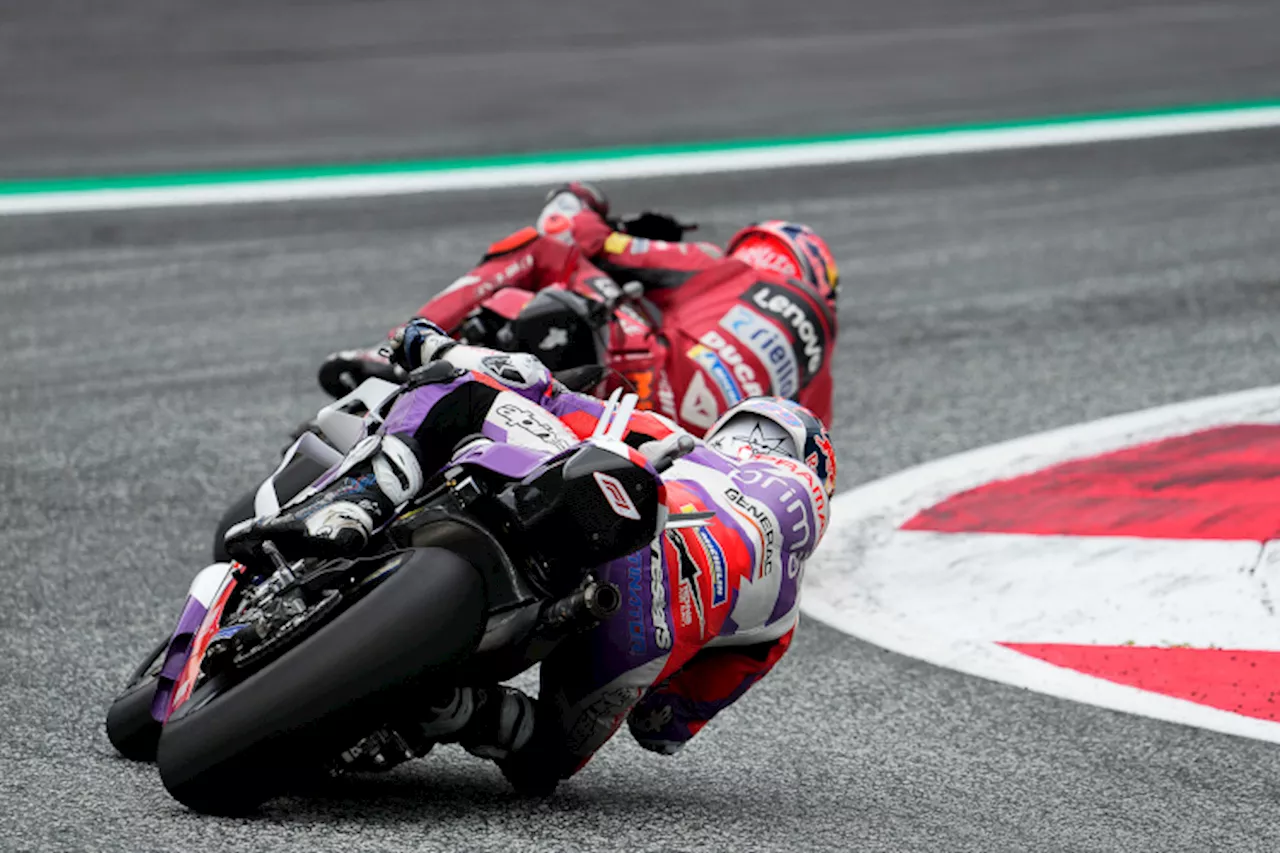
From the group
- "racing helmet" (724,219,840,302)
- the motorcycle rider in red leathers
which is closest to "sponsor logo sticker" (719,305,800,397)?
the motorcycle rider in red leathers

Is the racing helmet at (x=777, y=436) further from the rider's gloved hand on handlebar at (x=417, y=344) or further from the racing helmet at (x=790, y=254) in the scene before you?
the racing helmet at (x=790, y=254)

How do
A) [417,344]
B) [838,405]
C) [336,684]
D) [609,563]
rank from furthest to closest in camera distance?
[838,405] → [417,344] → [609,563] → [336,684]

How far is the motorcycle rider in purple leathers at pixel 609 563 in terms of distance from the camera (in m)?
3.64

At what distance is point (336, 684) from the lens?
3.32m

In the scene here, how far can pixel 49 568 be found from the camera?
19.6 ft

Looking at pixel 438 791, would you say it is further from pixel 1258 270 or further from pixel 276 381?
pixel 1258 270

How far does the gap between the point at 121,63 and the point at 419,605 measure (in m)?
11.7

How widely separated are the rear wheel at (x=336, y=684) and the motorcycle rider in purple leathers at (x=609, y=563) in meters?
→ 0.18

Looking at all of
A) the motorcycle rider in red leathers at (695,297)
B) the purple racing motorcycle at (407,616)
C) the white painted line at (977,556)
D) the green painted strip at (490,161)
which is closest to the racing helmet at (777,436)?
the purple racing motorcycle at (407,616)

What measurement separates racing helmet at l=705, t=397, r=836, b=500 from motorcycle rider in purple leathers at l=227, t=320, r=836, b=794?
5cm

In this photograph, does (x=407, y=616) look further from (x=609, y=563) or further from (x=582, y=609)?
(x=609, y=563)

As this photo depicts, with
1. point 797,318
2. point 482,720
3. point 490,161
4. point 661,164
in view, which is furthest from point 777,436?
Answer: point 490,161

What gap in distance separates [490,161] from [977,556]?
21.8 feet

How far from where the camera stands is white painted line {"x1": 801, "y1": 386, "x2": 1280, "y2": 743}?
5.05 metres
